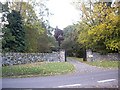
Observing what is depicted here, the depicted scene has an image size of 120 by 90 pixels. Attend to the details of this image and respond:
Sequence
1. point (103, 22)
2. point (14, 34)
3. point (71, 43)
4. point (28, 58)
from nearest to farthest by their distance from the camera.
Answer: point (103, 22), point (71, 43), point (28, 58), point (14, 34)

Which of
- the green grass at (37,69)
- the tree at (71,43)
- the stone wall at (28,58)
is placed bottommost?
the green grass at (37,69)

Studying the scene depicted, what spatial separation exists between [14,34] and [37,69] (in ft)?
5.44

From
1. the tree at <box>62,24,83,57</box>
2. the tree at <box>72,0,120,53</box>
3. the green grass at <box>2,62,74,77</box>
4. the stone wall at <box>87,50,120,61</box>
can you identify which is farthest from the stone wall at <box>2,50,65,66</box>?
the tree at <box>72,0,120,53</box>

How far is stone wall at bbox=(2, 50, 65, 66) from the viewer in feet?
24.3

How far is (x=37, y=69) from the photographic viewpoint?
711cm

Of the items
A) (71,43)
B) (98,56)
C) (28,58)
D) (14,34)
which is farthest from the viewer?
(14,34)

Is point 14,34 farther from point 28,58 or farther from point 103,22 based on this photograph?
point 103,22

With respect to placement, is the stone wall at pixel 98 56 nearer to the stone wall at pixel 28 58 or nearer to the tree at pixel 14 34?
the stone wall at pixel 28 58

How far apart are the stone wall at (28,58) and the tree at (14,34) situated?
19cm

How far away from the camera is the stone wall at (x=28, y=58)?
7.42 meters

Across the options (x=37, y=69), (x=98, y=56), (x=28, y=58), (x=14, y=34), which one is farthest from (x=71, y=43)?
(x=14, y=34)

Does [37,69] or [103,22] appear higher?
[103,22]

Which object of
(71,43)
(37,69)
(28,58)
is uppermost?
(71,43)

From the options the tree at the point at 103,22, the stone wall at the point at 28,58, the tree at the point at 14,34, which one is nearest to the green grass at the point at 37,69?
the stone wall at the point at 28,58
